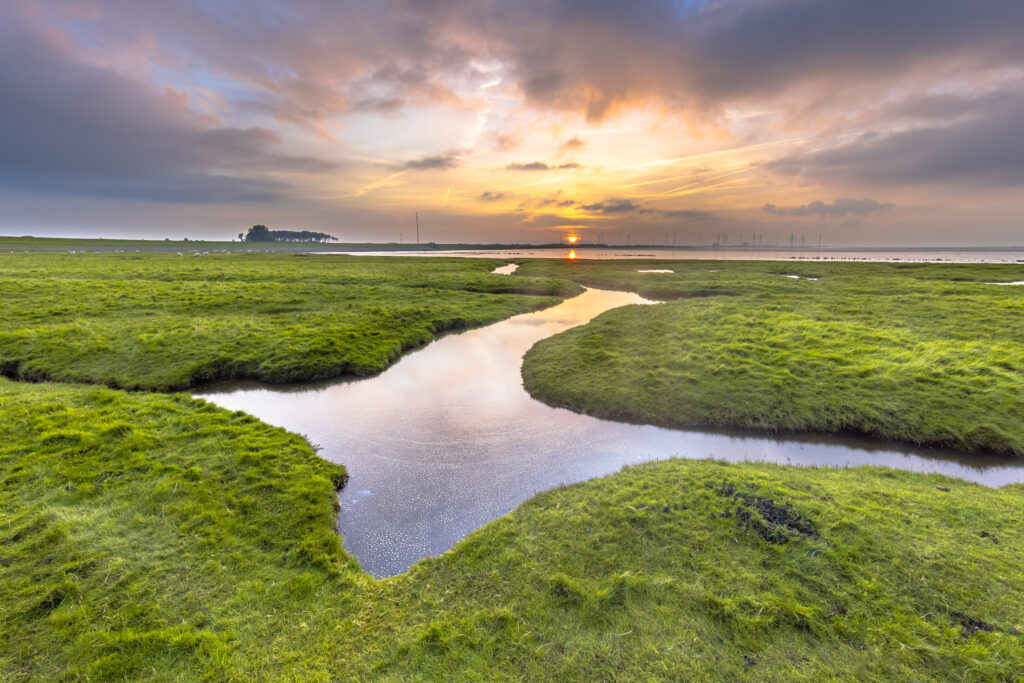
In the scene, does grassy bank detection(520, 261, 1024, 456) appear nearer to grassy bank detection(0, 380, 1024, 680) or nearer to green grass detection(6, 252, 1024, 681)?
green grass detection(6, 252, 1024, 681)

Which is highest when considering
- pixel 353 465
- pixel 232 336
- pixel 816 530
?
pixel 232 336

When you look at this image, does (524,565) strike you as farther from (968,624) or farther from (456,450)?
(968,624)

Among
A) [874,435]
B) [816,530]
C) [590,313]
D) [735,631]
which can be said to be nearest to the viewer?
[735,631]

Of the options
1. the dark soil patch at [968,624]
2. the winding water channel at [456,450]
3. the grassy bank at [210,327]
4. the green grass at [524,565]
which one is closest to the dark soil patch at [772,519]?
the green grass at [524,565]

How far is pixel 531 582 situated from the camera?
7.19m

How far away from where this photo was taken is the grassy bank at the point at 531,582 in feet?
18.4

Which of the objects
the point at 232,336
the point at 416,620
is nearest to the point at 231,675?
the point at 416,620

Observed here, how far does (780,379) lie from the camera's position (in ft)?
56.9

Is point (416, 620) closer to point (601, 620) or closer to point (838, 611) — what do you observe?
point (601, 620)

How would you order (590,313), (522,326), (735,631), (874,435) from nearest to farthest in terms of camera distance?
(735,631), (874,435), (522,326), (590,313)

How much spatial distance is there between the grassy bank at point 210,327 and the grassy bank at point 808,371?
11.5 metres

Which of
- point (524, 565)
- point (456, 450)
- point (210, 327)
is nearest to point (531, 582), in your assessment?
point (524, 565)

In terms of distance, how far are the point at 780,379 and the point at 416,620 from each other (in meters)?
17.8

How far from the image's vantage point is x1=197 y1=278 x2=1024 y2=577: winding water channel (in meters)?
10.1
